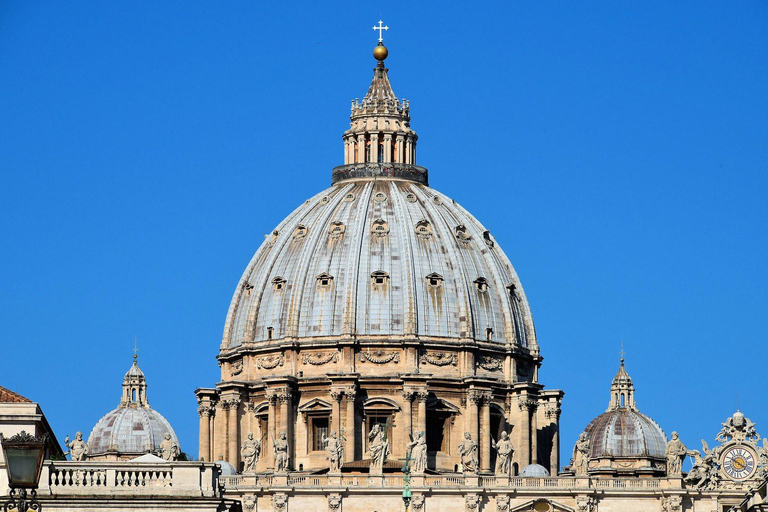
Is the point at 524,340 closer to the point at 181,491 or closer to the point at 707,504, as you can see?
the point at 707,504

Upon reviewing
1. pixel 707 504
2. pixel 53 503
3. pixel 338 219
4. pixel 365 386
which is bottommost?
pixel 53 503

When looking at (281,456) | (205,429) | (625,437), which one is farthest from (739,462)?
(205,429)

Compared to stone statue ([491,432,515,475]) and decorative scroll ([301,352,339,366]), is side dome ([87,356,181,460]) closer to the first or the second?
decorative scroll ([301,352,339,366])

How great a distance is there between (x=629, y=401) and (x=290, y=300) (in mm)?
30329

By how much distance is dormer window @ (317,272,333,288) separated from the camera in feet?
463

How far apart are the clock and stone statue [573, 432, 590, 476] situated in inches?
292

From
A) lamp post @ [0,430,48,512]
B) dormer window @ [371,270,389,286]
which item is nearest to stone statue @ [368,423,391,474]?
dormer window @ [371,270,389,286]

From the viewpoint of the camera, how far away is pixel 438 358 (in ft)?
456

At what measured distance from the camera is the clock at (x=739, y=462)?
120 meters

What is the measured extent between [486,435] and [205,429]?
17.1 metres

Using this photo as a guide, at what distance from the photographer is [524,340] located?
474 ft

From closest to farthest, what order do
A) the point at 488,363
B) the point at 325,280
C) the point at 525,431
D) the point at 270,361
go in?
the point at 525,431
the point at 488,363
the point at 270,361
the point at 325,280

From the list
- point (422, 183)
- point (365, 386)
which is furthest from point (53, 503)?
point (422, 183)

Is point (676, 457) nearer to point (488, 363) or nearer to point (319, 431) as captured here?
point (488, 363)
